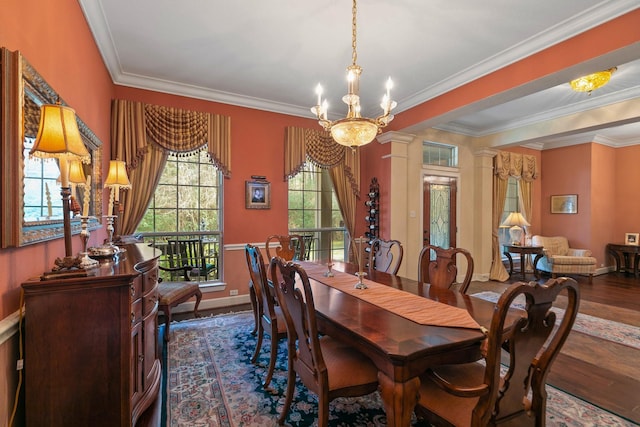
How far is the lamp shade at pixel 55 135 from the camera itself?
4.21 feet

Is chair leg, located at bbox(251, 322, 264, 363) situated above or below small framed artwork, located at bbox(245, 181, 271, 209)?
below

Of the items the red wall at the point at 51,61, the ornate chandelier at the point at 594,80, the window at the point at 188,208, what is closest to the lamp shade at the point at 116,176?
the red wall at the point at 51,61

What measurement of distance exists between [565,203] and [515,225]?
68.5 inches

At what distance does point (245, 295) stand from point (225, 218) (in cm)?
118

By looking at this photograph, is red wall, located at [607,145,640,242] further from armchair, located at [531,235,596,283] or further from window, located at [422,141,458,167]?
window, located at [422,141,458,167]

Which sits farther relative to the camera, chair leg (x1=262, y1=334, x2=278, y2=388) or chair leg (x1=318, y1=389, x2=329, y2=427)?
chair leg (x1=262, y1=334, x2=278, y2=388)

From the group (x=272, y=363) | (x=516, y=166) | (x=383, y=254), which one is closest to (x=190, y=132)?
(x=383, y=254)

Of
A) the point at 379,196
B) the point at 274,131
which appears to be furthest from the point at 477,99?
the point at 274,131

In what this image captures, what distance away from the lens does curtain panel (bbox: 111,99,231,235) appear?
12.0 ft

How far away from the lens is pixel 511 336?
116 centimetres

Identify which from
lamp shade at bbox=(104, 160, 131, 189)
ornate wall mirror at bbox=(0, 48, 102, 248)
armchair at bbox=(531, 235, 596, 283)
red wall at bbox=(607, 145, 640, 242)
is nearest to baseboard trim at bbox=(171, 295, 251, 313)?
lamp shade at bbox=(104, 160, 131, 189)

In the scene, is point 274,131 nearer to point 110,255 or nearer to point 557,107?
point 110,255

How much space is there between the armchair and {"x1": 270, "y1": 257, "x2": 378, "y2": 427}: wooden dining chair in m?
6.18

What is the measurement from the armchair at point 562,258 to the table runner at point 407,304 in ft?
18.3
